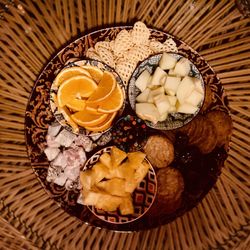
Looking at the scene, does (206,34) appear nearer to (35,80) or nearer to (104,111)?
(104,111)

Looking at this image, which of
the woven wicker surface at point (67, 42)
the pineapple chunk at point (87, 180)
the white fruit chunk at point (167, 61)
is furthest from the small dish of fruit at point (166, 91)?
the pineapple chunk at point (87, 180)

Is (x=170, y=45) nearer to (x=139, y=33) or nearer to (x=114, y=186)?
(x=139, y=33)

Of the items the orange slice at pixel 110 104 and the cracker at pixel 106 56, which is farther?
the cracker at pixel 106 56

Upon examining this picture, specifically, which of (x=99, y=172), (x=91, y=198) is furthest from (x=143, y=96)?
(x=91, y=198)

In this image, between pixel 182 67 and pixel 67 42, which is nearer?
pixel 182 67

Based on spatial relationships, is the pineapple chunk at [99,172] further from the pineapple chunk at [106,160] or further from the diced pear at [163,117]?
the diced pear at [163,117]

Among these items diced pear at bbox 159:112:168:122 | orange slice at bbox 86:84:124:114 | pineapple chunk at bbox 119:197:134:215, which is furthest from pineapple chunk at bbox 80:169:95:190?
diced pear at bbox 159:112:168:122
